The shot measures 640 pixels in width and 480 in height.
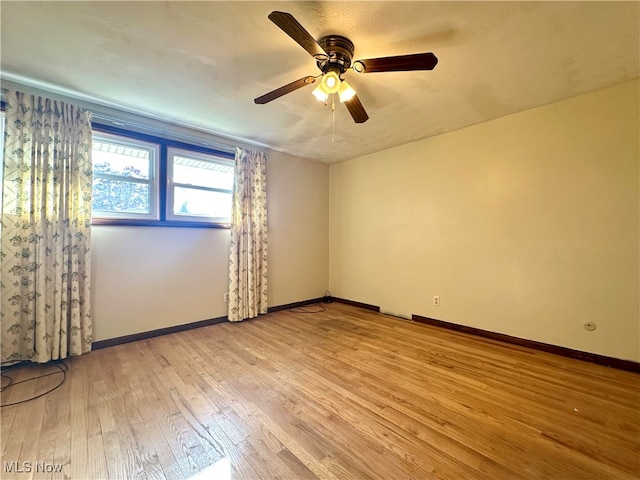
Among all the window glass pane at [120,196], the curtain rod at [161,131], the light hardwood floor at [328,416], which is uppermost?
the curtain rod at [161,131]

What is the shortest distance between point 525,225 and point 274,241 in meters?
3.14

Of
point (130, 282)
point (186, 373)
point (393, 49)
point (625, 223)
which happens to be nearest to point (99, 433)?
point (186, 373)

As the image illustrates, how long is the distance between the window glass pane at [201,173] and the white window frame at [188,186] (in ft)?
0.12

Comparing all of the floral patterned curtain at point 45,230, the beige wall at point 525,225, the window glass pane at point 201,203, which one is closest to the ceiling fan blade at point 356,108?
the beige wall at point 525,225

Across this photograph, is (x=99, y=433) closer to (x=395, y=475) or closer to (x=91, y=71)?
(x=395, y=475)

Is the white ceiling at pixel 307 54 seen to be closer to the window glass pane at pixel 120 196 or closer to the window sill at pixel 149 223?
the window glass pane at pixel 120 196

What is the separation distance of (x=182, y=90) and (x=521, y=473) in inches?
136

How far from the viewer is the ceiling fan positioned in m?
1.39

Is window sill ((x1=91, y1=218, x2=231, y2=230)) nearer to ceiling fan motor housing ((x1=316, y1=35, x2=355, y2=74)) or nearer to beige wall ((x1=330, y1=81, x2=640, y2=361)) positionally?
ceiling fan motor housing ((x1=316, y1=35, x2=355, y2=74))

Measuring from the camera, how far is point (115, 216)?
2660 millimetres

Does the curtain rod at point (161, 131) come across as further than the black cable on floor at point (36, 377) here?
Yes

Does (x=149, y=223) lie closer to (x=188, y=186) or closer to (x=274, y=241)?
(x=188, y=186)

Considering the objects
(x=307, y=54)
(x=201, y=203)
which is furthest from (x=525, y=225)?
(x=201, y=203)

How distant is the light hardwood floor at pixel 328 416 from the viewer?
1252 millimetres
